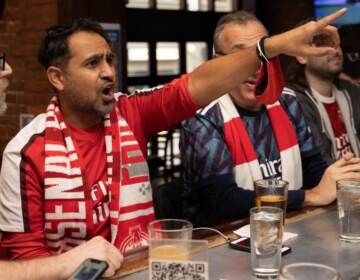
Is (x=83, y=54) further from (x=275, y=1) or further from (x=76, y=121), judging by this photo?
(x=275, y=1)

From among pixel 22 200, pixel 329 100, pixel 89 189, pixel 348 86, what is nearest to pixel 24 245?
pixel 22 200

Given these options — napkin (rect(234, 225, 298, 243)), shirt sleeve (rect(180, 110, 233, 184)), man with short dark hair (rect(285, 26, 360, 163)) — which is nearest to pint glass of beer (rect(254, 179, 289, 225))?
napkin (rect(234, 225, 298, 243))

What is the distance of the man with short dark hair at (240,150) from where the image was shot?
79.4 inches

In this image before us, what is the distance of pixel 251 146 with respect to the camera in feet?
7.12

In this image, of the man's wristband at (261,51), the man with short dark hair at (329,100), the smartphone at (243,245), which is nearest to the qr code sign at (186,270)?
the smartphone at (243,245)

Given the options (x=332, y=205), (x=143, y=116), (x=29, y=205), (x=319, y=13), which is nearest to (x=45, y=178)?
(x=29, y=205)

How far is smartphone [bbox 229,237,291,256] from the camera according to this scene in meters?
1.40

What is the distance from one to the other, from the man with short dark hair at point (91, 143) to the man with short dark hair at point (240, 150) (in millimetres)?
167

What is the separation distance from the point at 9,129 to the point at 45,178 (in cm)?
214

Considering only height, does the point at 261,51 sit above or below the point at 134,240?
above

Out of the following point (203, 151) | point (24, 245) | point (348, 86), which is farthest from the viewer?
point (348, 86)

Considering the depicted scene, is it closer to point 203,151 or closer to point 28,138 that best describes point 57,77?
point 28,138

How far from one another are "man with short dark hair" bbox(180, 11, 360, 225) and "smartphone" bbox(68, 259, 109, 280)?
32.3 inches

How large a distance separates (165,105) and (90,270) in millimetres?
914
